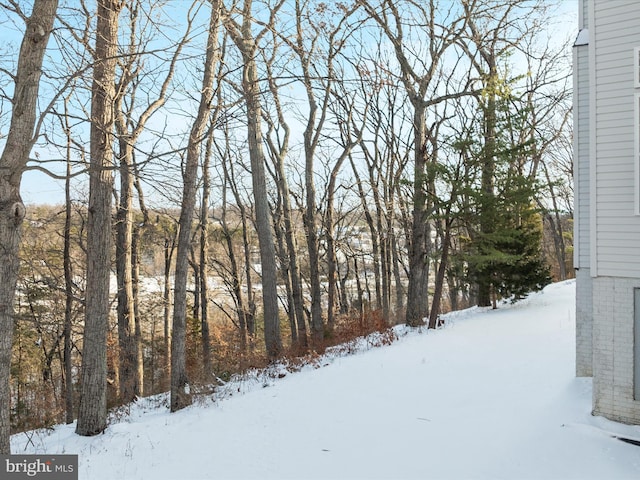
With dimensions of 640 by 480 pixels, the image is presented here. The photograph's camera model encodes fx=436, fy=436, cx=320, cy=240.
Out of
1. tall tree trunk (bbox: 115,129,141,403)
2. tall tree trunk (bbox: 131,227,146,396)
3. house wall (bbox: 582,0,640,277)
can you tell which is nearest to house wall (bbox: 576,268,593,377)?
house wall (bbox: 582,0,640,277)

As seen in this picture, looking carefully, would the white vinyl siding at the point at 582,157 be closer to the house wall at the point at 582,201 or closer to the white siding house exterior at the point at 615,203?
the house wall at the point at 582,201

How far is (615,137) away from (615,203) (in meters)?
0.86

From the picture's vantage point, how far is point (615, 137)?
18.7 ft

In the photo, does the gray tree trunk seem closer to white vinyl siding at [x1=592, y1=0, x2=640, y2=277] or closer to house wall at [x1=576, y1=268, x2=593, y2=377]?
white vinyl siding at [x1=592, y1=0, x2=640, y2=277]

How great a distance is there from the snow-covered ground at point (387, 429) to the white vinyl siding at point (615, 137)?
2307mm

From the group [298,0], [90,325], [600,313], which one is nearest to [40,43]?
[90,325]

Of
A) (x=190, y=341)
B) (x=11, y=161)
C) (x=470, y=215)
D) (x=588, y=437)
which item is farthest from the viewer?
(x=190, y=341)

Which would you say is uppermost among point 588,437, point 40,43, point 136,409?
point 40,43

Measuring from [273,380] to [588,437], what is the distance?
19.4 feet

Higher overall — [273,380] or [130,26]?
[130,26]

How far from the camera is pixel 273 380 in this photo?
9406mm

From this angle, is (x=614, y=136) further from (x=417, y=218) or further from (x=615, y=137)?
(x=417, y=218)

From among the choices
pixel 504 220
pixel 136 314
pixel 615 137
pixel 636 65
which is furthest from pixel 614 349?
pixel 136 314

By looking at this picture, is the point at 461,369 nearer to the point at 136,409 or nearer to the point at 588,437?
the point at 588,437
